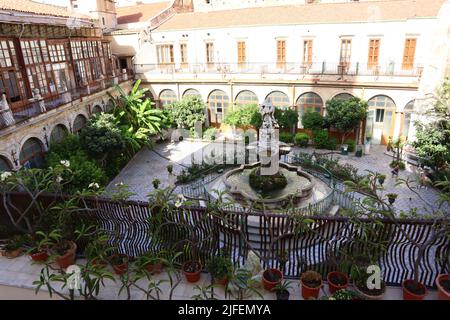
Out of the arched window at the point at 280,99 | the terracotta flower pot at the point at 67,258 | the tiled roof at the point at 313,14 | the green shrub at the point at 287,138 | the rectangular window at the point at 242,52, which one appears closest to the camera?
the terracotta flower pot at the point at 67,258

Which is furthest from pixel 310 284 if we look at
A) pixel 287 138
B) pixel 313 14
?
pixel 313 14

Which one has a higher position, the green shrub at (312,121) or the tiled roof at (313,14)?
the tiled roof at (313,14)

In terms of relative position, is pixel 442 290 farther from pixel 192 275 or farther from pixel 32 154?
pixel 32 154

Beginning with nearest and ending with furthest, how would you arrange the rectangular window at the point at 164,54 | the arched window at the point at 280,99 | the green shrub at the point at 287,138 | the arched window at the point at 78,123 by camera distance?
the arched window at the point at 78,123, the green shrub at the point at 287,138, the arched window at the point at 280,99, the rectangular window at the point at 164,54

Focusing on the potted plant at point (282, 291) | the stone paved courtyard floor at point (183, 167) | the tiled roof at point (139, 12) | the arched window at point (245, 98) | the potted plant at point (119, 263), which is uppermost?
the tiled roof at point (139, 12)

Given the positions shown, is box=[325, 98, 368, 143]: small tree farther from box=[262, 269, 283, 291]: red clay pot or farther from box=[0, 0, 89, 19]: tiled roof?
box=[0, 0, 89, 19]: tiled roof

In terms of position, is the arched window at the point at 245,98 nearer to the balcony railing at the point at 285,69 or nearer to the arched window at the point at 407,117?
the balcony railing at the point at 285,69

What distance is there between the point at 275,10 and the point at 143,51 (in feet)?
33.1

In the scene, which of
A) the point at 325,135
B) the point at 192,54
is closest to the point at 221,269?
the point at 325,135

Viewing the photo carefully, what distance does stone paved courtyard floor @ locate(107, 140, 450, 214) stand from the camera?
14.0 meters

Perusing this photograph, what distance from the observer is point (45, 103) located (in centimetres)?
1599

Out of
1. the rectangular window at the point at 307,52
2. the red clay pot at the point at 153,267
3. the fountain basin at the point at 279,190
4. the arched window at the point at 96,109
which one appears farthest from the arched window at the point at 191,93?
the red clay pot at the point at 153,267

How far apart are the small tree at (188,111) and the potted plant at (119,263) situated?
14.9 metres

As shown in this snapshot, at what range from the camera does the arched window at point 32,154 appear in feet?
45.6
